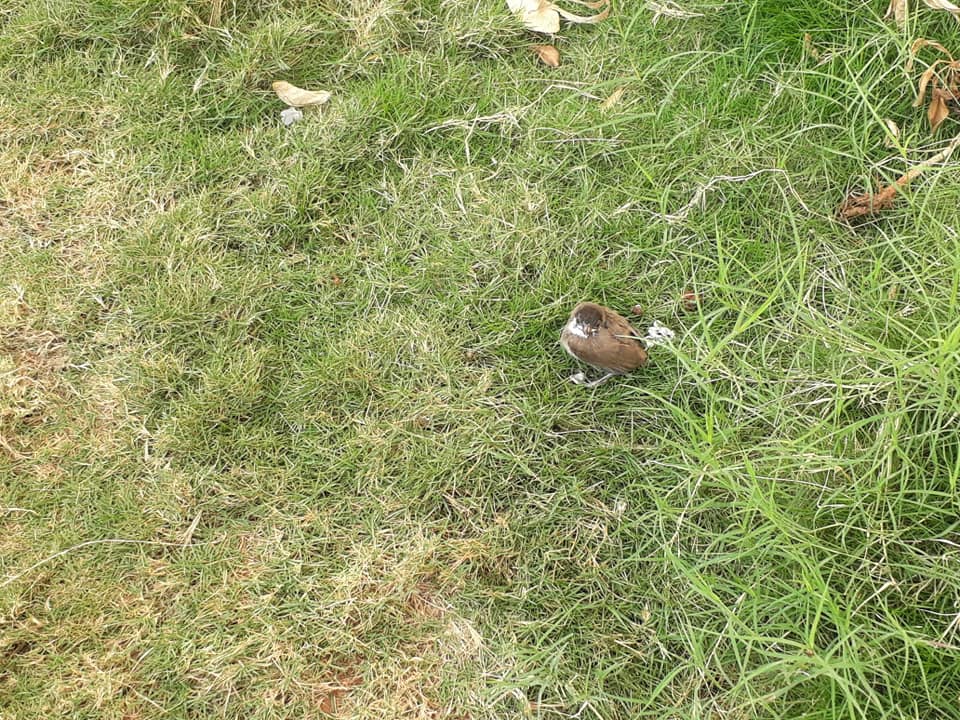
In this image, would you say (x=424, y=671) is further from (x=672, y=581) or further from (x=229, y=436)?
(x=229, y=436)

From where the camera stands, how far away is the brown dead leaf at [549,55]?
245cm

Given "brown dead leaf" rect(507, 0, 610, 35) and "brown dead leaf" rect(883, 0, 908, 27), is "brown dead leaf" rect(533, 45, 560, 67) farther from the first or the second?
"brown dead leaf" rect(883, 0, 908, 27)

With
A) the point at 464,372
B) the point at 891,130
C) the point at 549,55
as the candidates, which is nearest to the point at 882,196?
the point at 891,130

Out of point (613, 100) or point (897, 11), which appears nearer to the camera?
point (897, 11)

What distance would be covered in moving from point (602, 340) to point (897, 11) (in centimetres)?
133

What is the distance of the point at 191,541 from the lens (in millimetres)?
2129

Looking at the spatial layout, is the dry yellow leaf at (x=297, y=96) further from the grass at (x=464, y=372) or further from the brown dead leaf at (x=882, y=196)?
the brown dead leaf at (x=882, y=196)

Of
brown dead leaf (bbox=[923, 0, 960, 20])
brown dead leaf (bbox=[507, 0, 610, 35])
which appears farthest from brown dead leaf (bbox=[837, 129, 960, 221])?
brown dead leaf (bbox=[507, 0, 610, 35])

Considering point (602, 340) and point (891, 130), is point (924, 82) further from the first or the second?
point (602, 340)

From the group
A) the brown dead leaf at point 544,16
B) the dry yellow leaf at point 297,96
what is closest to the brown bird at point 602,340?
the brown dead leaf at point 544,16

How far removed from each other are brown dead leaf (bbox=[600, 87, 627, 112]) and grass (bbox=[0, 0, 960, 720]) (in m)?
0.02

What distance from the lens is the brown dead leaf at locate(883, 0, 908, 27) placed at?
2188mm

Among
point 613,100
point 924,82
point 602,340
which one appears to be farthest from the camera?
point 613,100

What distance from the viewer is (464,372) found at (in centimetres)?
222
